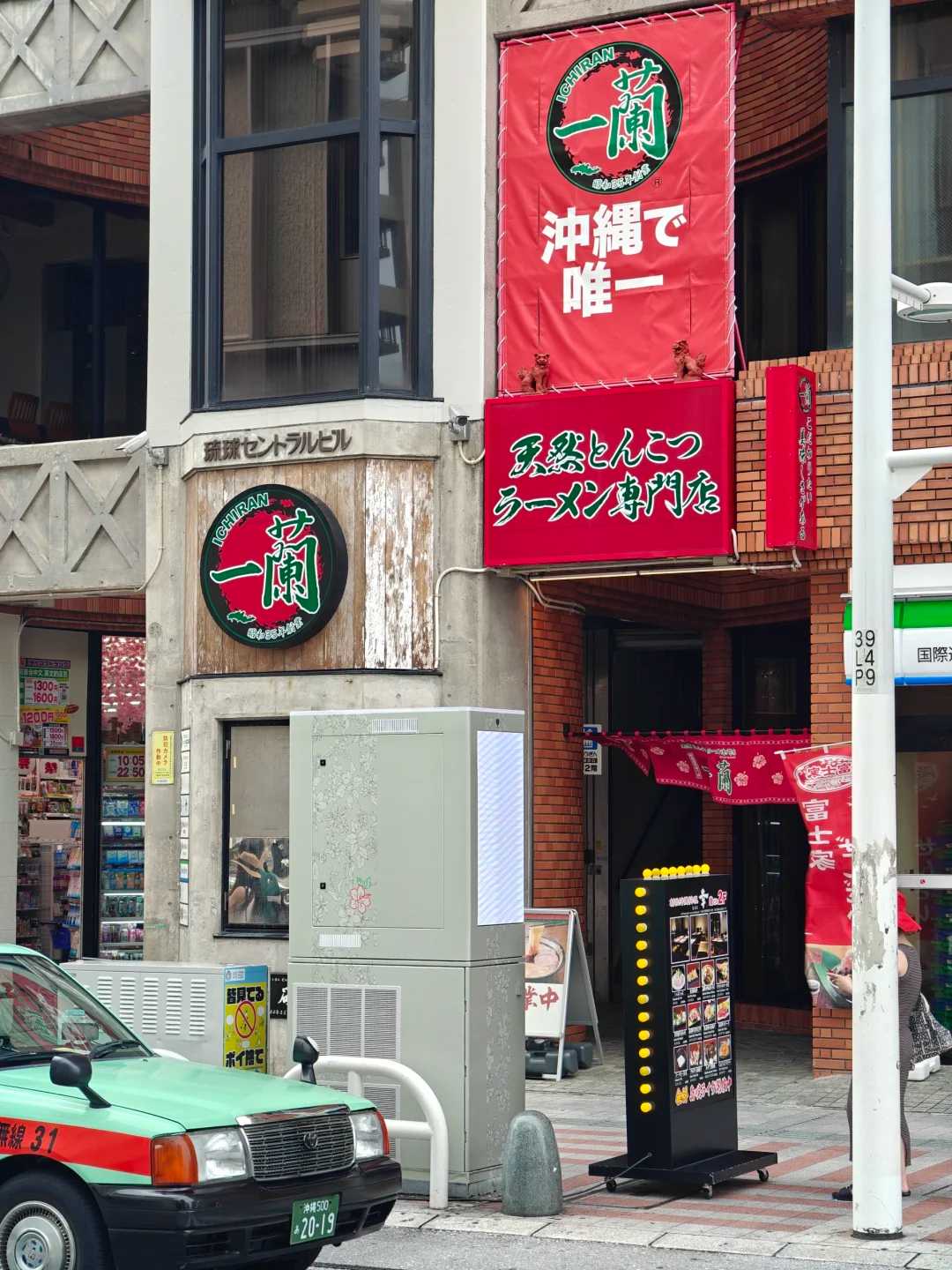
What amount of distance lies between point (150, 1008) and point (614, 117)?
8153mm

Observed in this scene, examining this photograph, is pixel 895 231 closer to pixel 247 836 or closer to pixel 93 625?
pixel 247 836

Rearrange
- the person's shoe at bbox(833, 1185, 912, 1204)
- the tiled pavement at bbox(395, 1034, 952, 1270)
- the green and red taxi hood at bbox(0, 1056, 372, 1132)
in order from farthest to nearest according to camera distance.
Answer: the person's shoe at bbox(833, 1185, 912, 1204)
the tiled pavement at bbox(395, 1034, 952, 1270)
the green and red taxi hood at bbox(0, 1056, 372, 1132)

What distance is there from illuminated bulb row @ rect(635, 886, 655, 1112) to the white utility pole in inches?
55.4

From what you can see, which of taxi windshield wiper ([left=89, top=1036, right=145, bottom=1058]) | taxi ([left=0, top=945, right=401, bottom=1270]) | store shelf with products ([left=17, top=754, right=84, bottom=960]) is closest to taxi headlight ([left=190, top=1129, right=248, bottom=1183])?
taxi ([left=0, top=945, right=401, bottom=1270])

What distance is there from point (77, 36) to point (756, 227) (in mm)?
6583

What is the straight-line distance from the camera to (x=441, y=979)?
1069cm

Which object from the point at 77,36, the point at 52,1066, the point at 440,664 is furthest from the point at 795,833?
the point at 52,1066

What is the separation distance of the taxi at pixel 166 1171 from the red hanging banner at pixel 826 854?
671 centimetres

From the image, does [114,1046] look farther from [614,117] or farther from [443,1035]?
[614,117]

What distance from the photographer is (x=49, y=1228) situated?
778 centimetres

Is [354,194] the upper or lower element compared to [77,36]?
lower

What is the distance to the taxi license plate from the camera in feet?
26.2

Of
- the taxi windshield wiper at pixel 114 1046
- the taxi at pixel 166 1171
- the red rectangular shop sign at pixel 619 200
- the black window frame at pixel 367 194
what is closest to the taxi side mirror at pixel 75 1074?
the taxi at pixel 166 1171

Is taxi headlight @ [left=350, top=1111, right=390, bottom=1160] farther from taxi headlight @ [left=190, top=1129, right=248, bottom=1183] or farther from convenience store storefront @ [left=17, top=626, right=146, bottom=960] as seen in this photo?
convenience store storefront @ [left=17, top=626, right=146, bottom=960]
